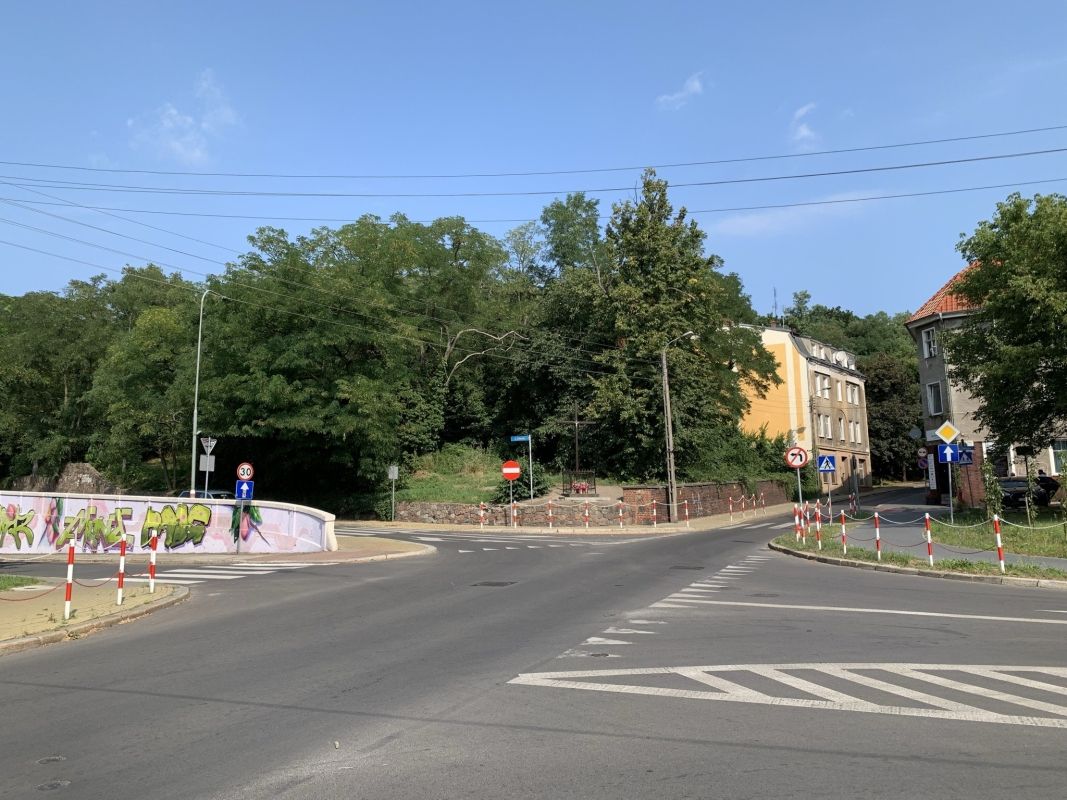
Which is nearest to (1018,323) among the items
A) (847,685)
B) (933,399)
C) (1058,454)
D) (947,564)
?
(947,564)

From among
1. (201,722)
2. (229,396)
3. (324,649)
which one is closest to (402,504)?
(229,396)

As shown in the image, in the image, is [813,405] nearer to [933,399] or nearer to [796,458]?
[933,399]

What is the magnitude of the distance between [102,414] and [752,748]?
62.0 meters

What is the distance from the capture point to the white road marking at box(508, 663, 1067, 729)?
6.15 m

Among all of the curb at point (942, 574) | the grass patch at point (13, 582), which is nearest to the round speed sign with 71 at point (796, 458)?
the curb at point (942, 574)

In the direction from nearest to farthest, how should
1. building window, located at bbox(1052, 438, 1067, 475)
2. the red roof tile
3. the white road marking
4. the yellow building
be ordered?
the white road marking → building window, located at bbox(1052, 438, 1067, 475) → the red roof tile → the yellow building

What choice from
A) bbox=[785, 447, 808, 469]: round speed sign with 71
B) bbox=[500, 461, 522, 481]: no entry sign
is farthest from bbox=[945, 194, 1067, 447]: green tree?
bbox=[500, 461, 522, 481]: no entry sign

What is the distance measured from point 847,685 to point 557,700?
2.61 m

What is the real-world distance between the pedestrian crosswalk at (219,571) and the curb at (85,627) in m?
3.15

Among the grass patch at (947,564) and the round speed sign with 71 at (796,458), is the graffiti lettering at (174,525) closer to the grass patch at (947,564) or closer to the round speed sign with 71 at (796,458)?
the grass patch at (947,564)

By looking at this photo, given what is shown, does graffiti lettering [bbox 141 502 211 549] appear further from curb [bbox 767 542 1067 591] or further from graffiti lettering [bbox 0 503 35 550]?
curb [bbox 767 542 1067 591]

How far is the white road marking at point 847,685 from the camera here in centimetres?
615

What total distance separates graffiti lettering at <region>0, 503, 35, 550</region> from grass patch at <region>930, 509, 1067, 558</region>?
2833 centimetres

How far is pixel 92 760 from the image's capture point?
5352 millimetres
